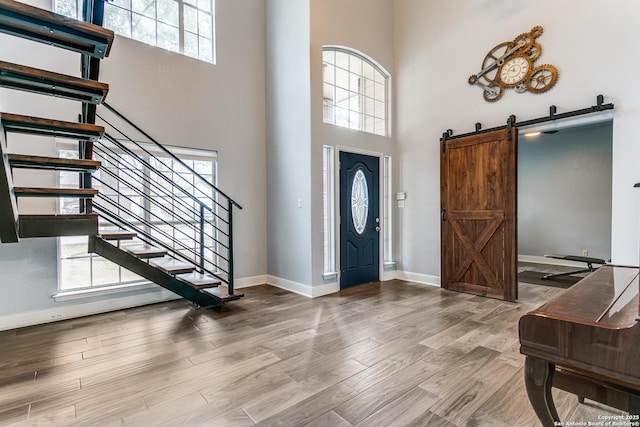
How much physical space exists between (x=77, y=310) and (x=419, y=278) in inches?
179

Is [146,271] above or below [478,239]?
below

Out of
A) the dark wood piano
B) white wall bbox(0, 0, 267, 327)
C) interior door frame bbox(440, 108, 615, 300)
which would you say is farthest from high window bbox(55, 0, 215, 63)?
the dark wood piano

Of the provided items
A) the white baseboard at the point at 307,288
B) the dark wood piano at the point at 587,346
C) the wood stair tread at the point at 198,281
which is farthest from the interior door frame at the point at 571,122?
the wood stair tread at the point at 198,281

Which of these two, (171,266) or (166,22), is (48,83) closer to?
(171,266)

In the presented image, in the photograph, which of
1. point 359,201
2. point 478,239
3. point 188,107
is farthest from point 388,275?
point 188,107

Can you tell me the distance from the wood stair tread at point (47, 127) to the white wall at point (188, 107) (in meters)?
1.79

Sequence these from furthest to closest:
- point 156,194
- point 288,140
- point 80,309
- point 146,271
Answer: point 288,140, point 156,194, point 80,309, point 146,271

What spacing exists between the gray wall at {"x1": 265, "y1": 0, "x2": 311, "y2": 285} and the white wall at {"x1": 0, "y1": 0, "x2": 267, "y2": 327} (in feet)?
0.58

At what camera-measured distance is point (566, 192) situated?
21.2 ft

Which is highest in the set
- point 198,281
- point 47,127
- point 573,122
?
point 573,122

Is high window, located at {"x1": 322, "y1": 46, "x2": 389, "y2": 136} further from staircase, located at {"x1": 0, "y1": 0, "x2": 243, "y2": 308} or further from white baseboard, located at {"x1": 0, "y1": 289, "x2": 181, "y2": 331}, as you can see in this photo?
white baseboard, located at {"x1": 0, "y1": 289, "x2": 181, "y2": 331}

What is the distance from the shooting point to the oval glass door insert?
190 inches

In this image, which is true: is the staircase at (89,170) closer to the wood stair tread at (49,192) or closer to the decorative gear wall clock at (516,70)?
the wood stair tread at (49,192)

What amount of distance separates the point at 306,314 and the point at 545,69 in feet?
13.3
